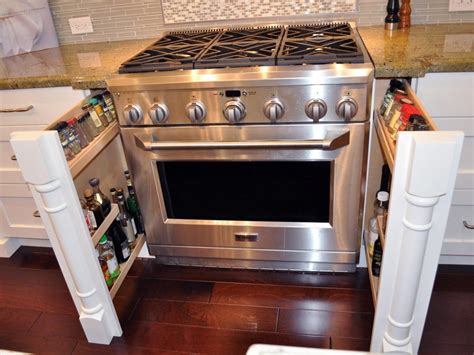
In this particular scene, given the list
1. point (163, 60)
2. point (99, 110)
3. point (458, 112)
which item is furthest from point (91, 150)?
point (458, 112)

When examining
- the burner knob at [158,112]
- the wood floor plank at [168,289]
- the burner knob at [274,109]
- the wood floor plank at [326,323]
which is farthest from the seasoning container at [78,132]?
the wood floor plank at [326,323]

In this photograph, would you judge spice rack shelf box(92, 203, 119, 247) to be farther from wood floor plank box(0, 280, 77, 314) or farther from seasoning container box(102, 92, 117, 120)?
wood floor plank box(0, 280, 77, 314)

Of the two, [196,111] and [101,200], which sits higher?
[196,111]

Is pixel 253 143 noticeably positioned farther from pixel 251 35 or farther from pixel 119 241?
pixel 119 241

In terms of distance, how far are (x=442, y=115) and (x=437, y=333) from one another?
0.78 meters

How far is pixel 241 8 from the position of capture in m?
1.90

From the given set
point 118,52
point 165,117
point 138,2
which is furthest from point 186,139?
point 138,2

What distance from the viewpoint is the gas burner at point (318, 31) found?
1635 millimetres

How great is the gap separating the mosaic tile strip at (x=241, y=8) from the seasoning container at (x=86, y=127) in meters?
0.81

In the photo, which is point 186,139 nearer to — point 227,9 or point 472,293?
point 227,9

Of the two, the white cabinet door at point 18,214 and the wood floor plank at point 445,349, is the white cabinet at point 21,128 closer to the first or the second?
the white cabinet door at point 18,214

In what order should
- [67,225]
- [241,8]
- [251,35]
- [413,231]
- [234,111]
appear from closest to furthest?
1. [413,231]
2. [67,225]
3. [234,111]
4. [251,35]
5. [241,8]

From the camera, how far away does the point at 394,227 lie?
1089 millimetres

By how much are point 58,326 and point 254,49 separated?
132 centimetres
